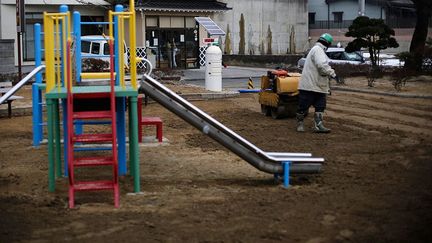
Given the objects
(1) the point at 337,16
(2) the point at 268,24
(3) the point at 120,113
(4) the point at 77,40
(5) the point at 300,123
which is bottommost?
(5) the point at 300,123

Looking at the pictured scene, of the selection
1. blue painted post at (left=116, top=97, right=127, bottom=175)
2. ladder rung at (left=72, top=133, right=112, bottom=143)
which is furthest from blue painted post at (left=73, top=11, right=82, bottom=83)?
ladder rung at (left=72, top=133, right=112, bottom=143)

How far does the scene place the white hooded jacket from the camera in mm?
11250

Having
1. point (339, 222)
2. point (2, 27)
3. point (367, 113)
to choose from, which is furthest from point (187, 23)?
point (339, 222)

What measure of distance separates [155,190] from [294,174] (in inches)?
63.4

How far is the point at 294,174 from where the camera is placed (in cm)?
779

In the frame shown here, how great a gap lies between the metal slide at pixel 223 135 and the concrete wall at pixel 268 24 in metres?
36.7

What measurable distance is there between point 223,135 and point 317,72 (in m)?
4.20

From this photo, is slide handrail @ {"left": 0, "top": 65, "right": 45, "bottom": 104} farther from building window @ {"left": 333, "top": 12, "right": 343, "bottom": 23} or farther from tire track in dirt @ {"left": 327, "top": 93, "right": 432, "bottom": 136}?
building window @ {"left": 333, "top": 12, "right": 343, "bottom": 23}

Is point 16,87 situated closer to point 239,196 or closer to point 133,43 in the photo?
point 133,43

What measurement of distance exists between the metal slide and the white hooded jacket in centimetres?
Result: 389

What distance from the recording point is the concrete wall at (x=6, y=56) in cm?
2252

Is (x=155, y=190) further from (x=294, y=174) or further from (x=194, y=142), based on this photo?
(x=194, y=142)

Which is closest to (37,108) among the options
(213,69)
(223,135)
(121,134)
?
(121,134)

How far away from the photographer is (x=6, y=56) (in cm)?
2297
